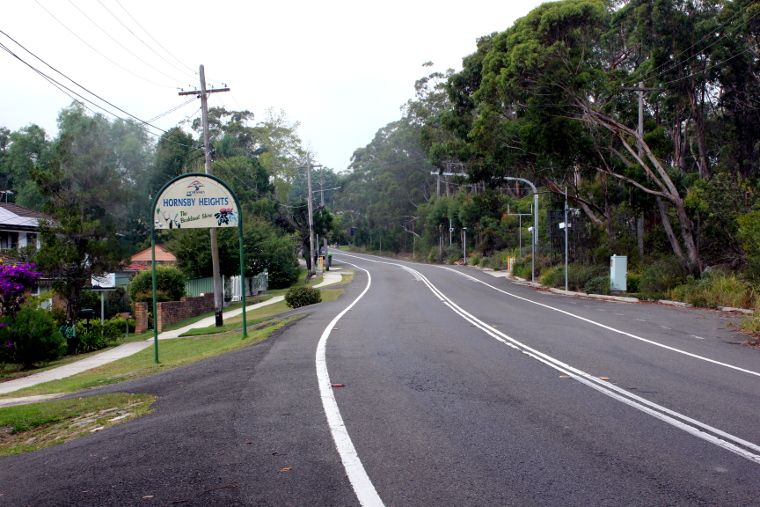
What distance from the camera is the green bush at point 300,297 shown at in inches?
964

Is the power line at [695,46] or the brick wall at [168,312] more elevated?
the power line at [695,46]

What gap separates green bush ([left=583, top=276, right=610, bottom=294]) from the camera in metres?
26.0

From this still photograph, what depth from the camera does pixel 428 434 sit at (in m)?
5.64

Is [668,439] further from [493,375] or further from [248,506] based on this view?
[248,506]

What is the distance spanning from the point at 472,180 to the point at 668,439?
2801 cm

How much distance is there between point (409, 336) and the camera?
12797 mm

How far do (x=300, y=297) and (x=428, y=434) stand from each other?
63.7 ft

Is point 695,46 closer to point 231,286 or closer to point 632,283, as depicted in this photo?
point 632,283

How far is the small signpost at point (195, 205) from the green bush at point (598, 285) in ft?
58.1

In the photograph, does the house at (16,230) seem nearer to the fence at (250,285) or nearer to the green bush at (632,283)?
the fence at (250,285)

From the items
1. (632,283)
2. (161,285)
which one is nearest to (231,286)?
(161,285)

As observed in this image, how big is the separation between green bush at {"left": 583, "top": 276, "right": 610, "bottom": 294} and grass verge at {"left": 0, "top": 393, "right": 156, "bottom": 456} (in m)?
22.2

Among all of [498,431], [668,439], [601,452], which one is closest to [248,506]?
[498,431]

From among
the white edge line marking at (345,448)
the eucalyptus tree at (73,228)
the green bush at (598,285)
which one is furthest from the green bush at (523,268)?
the white edge line marking at (345,448)
